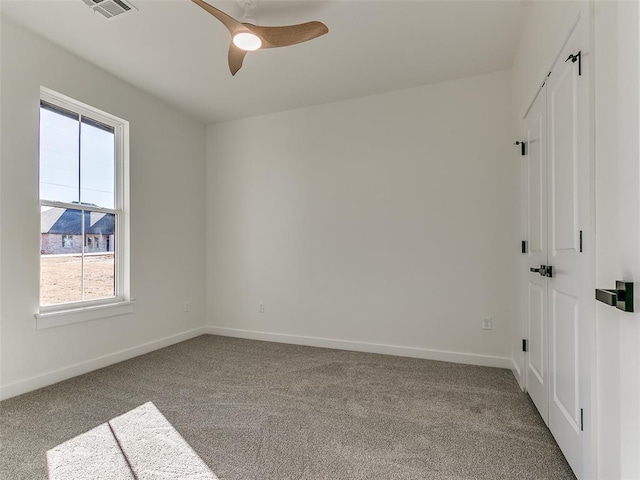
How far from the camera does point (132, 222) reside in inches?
136

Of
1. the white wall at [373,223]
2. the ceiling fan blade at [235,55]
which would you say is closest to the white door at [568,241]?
the white wall at [373,223]

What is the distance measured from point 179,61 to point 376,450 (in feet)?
11.2

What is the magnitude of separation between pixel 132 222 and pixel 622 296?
3.81 metres

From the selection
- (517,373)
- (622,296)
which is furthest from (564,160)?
(517,373)

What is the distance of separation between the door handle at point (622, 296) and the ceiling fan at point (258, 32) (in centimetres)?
193

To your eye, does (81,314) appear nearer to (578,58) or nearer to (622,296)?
(622,296)

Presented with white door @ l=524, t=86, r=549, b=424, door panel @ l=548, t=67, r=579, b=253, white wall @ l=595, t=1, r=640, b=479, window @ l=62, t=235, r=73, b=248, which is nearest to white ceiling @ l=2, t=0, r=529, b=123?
white door @ l=524, t=86, r=549, b=424

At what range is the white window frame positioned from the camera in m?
2.92

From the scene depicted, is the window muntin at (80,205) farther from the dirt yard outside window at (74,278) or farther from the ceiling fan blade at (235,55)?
the ceiling fan blade at (235,55)

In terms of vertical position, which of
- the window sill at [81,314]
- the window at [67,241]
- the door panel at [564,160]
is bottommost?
the window sill at [81,314]

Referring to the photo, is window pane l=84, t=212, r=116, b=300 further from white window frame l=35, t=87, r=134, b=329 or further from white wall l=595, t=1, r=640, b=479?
white wall l=595, t=1, r=640, b=479

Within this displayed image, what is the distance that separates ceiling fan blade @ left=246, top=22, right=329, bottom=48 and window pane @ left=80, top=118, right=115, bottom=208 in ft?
6.89

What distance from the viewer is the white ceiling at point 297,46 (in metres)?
2.33

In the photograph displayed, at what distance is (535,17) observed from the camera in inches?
88.2
